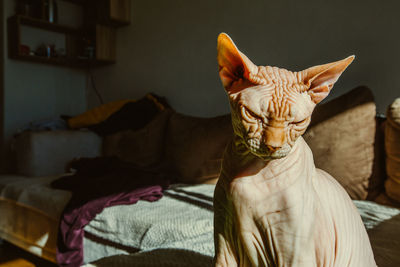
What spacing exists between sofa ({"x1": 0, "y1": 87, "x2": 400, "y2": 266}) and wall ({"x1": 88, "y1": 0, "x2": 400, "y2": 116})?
38 cm

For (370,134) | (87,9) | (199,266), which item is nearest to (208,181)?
(370,134)

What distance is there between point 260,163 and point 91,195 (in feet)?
4.75

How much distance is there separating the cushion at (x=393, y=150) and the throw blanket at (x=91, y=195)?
3.72 ft

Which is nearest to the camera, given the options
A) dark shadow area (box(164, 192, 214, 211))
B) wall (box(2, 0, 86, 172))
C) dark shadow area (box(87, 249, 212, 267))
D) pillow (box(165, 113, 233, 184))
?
dark shadow area (box(87, 249, 212, 267))

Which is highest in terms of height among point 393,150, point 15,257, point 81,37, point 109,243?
point 81,37

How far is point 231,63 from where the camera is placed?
0.41 meters

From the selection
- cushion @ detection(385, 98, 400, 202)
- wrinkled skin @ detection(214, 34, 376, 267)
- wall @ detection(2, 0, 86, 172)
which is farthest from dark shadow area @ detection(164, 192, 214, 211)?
wall @ detection(2, 0, 86, 172)

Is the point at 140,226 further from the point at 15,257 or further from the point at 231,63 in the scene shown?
the point at 15,257

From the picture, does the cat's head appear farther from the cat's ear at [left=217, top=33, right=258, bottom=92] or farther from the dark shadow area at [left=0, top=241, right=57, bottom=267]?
the dark shadow area at [left=0, top=241, right=57, bottom=267]

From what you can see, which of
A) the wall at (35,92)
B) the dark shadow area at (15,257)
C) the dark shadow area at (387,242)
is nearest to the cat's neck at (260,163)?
the dark shadow area at (387,242)

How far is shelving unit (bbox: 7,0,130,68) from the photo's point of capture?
123 inches

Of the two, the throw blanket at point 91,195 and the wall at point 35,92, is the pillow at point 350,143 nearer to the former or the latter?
the throw blanket at point 91,195

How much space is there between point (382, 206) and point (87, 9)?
364 cm

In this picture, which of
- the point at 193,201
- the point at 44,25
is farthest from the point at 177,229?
the point at 44,25
